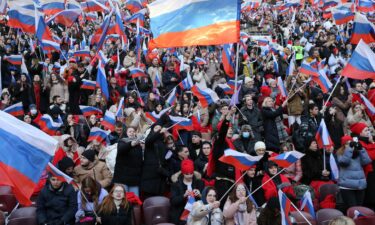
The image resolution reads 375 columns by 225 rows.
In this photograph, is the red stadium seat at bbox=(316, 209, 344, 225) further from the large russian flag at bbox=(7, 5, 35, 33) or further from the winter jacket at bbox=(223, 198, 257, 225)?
the large russian flag at bbox=(7, 5, 35, 33)

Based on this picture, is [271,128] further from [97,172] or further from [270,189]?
[97,172]

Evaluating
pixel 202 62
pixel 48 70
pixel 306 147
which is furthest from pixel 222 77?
pixel 306 147

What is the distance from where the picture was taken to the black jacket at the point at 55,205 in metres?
8.45

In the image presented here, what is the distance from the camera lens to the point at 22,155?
6277mm

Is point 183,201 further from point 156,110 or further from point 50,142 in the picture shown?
point 156,110

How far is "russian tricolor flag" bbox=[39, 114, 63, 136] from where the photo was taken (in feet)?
40.6

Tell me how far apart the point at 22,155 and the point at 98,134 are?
5332 mm

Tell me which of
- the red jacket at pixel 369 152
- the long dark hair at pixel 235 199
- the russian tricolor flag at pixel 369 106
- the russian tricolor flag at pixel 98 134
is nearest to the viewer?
the long dark hair at pixel 235 199

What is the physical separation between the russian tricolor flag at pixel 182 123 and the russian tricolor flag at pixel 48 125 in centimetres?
250

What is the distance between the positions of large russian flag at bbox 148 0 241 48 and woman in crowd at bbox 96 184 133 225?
7.71ft

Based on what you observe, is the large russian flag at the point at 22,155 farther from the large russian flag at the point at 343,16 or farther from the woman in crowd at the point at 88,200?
the large russian flag at the point at 343,16

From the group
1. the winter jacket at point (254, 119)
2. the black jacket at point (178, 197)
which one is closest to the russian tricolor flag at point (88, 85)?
the winter jacket at point (254, 119)

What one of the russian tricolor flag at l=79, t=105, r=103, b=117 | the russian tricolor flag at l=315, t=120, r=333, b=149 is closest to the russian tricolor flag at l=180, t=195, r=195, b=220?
the russian tricolor flag at l=315, t=120, r=333, b=149

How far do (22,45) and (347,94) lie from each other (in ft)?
37.2
